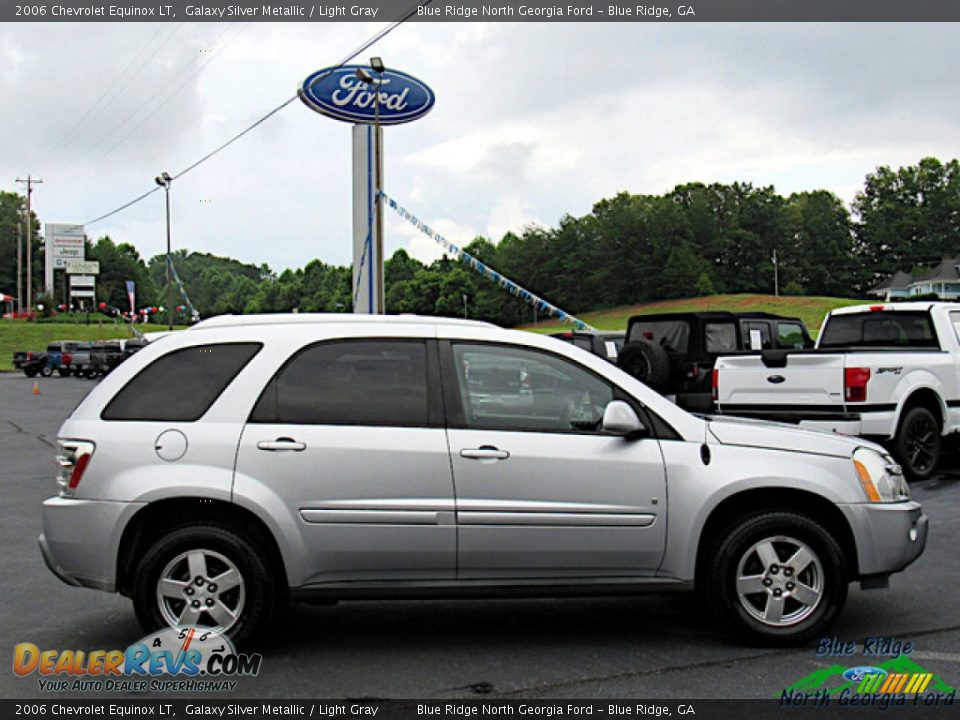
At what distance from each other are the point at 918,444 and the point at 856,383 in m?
1.29

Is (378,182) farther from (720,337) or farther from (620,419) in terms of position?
(620,419)

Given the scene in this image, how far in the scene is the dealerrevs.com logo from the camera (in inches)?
191

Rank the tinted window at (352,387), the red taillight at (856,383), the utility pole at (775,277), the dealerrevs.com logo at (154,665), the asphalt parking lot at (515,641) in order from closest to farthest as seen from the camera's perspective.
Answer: the asphalt parking lot at (515,641) → the dealerrevs.com logo at (154,665) → the tinted window at (352,387) → the red taillight at (856,383) → the utility pole at (775,277)

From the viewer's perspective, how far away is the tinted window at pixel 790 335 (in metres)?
16.7

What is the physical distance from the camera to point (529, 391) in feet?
18.1

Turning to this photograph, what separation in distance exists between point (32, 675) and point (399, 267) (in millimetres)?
143719

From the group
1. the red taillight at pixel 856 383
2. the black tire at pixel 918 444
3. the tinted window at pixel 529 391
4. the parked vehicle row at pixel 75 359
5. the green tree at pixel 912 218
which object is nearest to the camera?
the tinted window at pixel 529 391

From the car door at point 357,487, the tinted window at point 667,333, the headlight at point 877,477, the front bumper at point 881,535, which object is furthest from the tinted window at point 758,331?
the car door at point 357,487

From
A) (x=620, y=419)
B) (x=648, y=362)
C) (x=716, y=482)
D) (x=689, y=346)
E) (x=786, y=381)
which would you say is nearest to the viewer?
(x=620, y=419)

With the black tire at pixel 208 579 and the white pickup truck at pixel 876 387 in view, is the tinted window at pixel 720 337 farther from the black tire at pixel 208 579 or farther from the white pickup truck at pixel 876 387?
the black tire at pixel 208 579

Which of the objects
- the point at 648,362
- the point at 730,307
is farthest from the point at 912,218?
the point at 648,362

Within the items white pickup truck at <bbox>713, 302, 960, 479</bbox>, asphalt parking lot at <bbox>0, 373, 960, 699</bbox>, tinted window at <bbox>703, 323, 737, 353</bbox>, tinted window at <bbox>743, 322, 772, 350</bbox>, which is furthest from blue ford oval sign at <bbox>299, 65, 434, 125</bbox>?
asphalt parking lot at <bbox>0, 373, 960, 699</bbox>

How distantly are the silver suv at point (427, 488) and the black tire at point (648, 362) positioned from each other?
820 cm

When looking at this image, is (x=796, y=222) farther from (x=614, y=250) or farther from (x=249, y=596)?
(x=249, y=596)
